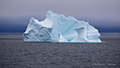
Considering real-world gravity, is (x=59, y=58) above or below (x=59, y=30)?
below

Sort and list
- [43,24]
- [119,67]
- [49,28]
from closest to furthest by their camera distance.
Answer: [119,67] < [49,28] < [43,24]

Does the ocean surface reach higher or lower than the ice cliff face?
lower

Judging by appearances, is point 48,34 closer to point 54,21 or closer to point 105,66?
point 54,21

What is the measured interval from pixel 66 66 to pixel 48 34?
42.5ft

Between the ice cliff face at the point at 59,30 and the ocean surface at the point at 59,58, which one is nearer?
the ocean surface at the point at 59,58

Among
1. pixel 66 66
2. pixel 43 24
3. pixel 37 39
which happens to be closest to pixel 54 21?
pixel 43 24

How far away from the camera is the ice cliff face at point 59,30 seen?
71.1 ft

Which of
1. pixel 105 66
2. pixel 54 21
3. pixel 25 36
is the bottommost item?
pixel 105 66

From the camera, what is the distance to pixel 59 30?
2350cm

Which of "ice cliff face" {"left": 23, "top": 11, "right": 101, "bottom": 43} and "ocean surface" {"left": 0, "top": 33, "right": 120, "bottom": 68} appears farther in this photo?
"ice cliff face" {"left": 23, "top": 11, "right": 101, "bottom": 43}

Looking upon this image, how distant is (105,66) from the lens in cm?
904

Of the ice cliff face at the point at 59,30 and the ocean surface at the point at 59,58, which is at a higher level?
the ice cliff face at the point at 59,30

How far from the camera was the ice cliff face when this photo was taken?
2167cm

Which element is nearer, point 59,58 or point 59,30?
point 59,58
